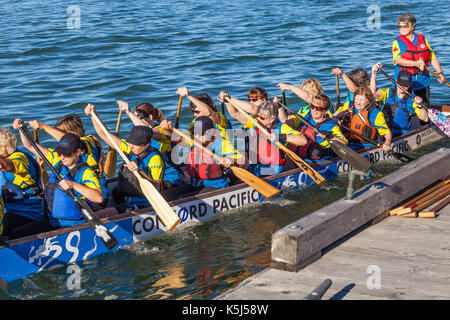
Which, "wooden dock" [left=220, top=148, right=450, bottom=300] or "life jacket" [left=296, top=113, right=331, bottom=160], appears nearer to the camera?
"wooden dock" [left=220, top=148, right=450, bottom=300]

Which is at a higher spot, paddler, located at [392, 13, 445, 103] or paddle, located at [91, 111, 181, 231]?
paddler, located at [392, 13, 445, 103]

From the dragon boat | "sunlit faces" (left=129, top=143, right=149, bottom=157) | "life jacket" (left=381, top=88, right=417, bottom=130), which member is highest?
"sunlit faces" (left=129, top=143, right=149, bottom=157)

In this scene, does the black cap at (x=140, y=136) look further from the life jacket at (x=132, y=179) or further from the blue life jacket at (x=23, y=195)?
the blue life jacket at (x=23, y=195)

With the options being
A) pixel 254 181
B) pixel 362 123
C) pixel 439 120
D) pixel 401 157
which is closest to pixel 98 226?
pixel 254 181

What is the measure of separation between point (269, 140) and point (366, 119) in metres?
2.36

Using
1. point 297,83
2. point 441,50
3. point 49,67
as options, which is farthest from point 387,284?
point 441,50

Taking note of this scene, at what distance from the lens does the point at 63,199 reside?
7.80 m

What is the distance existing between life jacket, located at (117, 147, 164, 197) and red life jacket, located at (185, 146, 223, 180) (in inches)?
29.2

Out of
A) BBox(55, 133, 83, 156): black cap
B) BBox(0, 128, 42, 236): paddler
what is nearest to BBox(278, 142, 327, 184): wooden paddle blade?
BBox(55, 133, 83, 156): black cap

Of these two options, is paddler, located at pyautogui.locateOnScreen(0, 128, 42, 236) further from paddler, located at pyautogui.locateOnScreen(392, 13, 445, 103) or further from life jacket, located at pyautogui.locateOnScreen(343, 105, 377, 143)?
paddler, located at pyautogui.locateOnScreen(392, 13, 445, 103)

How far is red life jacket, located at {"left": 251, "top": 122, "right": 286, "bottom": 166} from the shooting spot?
9781 mm

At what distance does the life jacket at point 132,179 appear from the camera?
8.52 metres

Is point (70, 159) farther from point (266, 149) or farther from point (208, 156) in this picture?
point (266, 149)

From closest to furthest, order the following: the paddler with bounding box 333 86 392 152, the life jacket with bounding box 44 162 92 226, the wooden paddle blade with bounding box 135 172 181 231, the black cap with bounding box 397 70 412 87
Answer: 1. the life jacket with bounding box 44 162 92 226
2. the wooden paddle blade with bounding box 135 172 181 231
3. the paddler with bounding box 333 86 392 152
4. the black cap with bounding box 397 70 412 87
